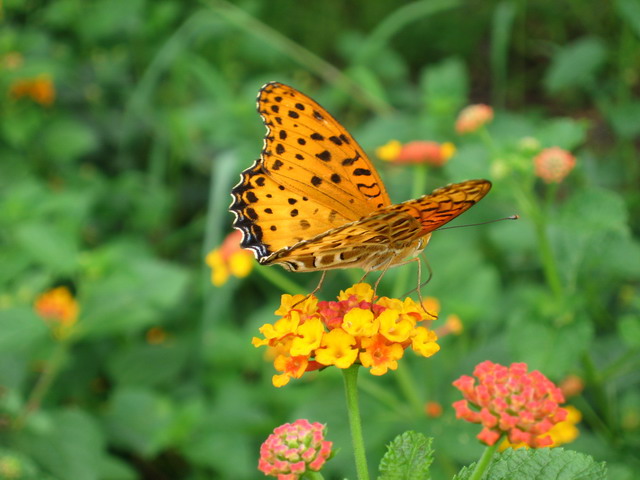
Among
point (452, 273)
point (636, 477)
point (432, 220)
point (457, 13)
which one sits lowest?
point (636, 477)

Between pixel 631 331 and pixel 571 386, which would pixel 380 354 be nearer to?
pixel 631 331

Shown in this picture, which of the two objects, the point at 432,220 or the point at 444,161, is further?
the point at 444,161

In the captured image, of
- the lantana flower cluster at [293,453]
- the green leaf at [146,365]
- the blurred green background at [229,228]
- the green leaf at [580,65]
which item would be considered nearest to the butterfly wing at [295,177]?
the lantana flower cluster at [293,453]

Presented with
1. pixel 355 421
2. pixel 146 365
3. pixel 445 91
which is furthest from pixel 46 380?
pixel 445 91

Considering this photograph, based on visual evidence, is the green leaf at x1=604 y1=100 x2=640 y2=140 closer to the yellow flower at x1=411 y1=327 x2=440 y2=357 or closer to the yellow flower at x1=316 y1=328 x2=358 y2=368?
the yellow flower at x1=411 y1=327 x2=440 y2=357

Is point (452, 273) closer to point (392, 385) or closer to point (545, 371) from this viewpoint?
point (392, 385)

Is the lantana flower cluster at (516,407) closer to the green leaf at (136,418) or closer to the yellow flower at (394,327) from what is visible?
the yellow flower at (394,327)

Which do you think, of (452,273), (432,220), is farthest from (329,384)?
(432,220)
